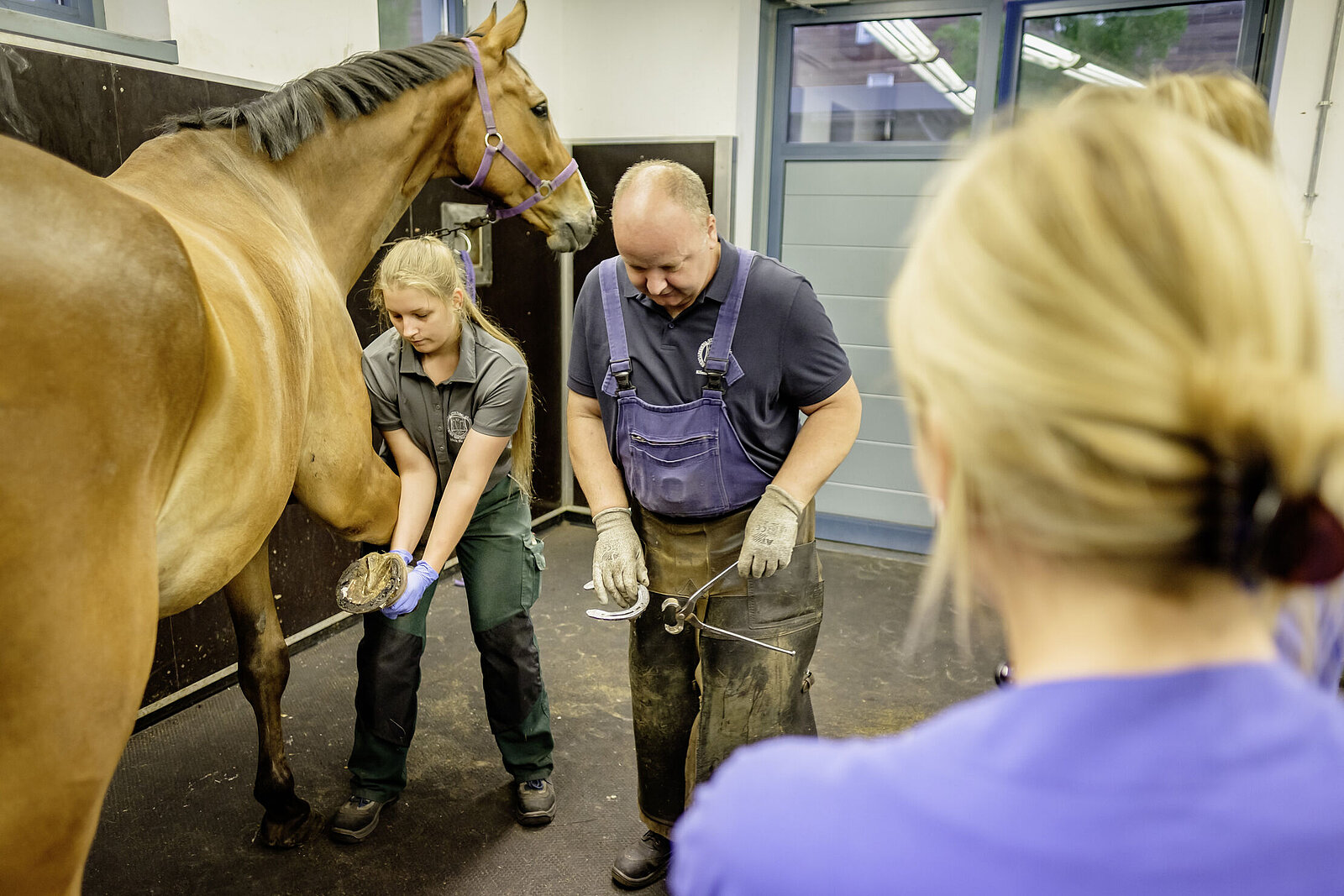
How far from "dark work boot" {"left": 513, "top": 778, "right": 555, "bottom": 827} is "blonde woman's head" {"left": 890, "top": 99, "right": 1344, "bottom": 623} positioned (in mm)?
2171

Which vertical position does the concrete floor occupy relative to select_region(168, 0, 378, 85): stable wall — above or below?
below

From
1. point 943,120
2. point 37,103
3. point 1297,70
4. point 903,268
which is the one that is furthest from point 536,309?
point 903,268

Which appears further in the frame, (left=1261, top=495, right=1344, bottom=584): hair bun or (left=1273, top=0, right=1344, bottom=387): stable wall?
(left=1273, top=0, right=1344, bottom=387): stable wall

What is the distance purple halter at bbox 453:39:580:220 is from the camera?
8.21ft

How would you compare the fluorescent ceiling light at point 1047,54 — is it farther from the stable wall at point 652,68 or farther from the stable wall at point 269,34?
the stable wall at point 269,34

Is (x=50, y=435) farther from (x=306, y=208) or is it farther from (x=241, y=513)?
(x=306, y=208)

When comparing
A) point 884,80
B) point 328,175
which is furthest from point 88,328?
point 884,80

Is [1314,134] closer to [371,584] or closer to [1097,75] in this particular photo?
[1097,75]

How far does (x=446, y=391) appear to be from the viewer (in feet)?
7.29

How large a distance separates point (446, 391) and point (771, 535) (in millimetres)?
917

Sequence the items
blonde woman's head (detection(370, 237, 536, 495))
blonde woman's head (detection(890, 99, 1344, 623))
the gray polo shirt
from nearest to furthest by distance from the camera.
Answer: blonde woman's head (detection(890, 99, 1344, 623)) < blonde woman's head (detection(370, 237, 536, 495)) < the gray polo shirt

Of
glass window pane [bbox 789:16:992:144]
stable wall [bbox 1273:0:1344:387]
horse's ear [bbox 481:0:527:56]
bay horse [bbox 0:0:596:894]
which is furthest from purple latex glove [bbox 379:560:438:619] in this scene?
stable wall [bbox 1273:0:1344:387]

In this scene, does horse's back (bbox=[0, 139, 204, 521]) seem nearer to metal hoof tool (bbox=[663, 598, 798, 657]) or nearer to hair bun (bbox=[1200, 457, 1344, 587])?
metal hoof tool (bbox=[663, 598, 798, 657])

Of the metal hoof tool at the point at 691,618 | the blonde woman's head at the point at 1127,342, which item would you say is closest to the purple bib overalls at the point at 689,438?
the metal hoof tool at the point at 691,618
